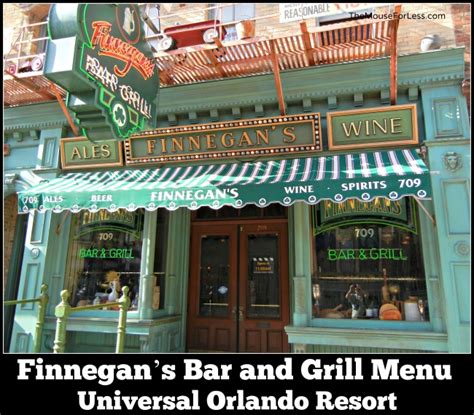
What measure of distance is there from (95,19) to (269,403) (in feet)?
17.2

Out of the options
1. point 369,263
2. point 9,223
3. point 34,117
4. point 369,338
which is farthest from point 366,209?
point 9,223

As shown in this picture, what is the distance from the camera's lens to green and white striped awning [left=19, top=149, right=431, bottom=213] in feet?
15.8

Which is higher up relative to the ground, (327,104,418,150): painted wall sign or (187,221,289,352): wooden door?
(327,104,418,150): painted wall sign

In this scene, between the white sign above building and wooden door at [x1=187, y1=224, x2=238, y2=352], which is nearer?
the white sign above building

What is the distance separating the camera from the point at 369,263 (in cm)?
582

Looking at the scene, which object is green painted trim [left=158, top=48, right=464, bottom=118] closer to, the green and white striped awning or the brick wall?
the green and white striped awning

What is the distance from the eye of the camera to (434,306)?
17.6ft

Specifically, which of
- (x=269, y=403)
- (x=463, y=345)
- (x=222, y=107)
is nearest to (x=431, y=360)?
(x=463, y=345)

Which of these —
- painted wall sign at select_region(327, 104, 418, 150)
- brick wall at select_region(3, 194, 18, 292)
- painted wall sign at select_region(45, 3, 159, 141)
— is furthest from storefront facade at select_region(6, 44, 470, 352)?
brick wall at select_region(3, 194, 18, 292)

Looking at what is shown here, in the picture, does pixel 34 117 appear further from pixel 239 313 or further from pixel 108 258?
pixel 239 313

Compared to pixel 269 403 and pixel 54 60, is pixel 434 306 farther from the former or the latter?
pixel 54 60

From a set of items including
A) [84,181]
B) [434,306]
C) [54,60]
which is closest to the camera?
[54,60]

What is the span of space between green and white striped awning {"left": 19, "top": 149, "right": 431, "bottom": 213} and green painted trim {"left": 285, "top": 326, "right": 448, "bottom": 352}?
2035 millimetres

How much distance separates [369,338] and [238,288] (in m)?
2.60
